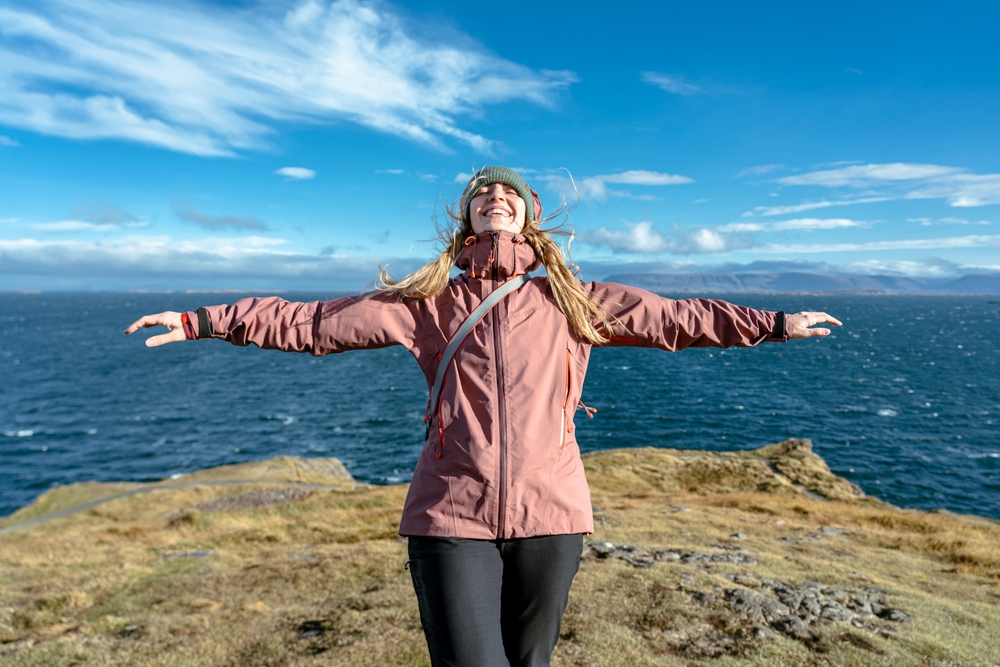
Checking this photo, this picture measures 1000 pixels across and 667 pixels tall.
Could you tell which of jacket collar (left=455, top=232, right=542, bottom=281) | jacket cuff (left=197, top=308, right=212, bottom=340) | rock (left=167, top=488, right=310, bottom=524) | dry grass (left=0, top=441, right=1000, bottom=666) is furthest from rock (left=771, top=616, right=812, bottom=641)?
rock (left=167, top=488, right=310, bottom=524)

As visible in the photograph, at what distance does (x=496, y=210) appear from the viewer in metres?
3.79

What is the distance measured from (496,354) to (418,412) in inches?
2260

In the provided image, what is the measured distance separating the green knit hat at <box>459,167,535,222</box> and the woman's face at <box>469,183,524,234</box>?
0.04m

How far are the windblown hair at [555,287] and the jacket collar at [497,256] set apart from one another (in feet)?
0.29

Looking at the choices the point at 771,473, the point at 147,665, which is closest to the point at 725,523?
the point at 147,665

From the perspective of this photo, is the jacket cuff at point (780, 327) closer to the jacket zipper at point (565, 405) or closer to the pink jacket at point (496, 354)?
the pink jacket at point (496, 354)

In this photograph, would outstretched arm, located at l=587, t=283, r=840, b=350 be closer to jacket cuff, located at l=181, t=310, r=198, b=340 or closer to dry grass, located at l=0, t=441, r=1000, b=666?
jacket cuff, located at l=181, t=310, r=198, b=340

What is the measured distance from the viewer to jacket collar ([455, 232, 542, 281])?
11.8 feet

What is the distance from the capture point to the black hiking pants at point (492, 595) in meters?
2.98

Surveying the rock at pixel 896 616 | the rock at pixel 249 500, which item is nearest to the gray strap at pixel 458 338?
the rock at pixel 896 616

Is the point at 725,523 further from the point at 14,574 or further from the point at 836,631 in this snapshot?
the point at 14,574

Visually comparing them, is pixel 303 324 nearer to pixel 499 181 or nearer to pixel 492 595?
pixel 499 181

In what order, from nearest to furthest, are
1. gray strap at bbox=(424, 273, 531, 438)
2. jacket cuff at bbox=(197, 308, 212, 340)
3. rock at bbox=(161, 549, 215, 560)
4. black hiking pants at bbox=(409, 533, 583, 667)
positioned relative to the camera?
1. black hiking pants at bbox=(409, 533, 583, 667)
2. gray strap at bbox=(424, 273, 531, 438)
3. jacket cuff at bbox=(197, 308, 212, 340)
4. rock at bbox=(161, 549, 215, 560)

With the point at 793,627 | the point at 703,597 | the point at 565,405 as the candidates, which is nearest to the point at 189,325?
the point at 565,405
